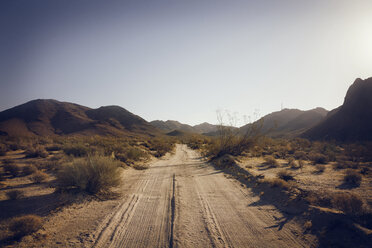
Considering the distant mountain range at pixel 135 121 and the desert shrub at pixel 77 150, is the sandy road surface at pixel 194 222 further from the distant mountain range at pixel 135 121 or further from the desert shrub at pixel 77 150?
the distant mountain range at pixel 135 121

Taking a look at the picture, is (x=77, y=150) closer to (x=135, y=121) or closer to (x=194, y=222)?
(x=194, y=222)

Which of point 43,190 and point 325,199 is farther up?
point 43,190

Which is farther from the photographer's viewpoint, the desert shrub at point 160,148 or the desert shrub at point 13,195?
the desert shrub at point 160,148

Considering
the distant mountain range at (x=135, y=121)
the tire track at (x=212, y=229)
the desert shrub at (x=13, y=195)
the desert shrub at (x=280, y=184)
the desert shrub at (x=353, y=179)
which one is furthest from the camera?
the distant mountain range at (x=135, y=121)

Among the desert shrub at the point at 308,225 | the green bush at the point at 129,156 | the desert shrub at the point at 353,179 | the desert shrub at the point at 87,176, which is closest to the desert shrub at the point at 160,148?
the green bush at the point at 129,156

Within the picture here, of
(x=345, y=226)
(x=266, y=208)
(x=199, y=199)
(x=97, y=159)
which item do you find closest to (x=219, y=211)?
(x=199, y=199)

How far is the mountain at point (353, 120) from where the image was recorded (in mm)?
29750

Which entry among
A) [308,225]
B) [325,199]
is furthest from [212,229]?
[325,199]

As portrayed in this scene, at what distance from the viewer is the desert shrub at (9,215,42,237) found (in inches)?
148

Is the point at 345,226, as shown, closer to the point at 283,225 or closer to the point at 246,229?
the point at 283,225

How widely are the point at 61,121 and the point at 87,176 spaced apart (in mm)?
82040

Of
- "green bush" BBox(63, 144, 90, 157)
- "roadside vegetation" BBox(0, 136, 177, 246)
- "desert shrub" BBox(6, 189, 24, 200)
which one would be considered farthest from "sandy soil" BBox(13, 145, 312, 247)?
"green bush" BBox(63, 144, 90, 157)

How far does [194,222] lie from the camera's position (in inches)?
179

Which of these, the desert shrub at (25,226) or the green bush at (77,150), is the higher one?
the green bush at (77,150)
